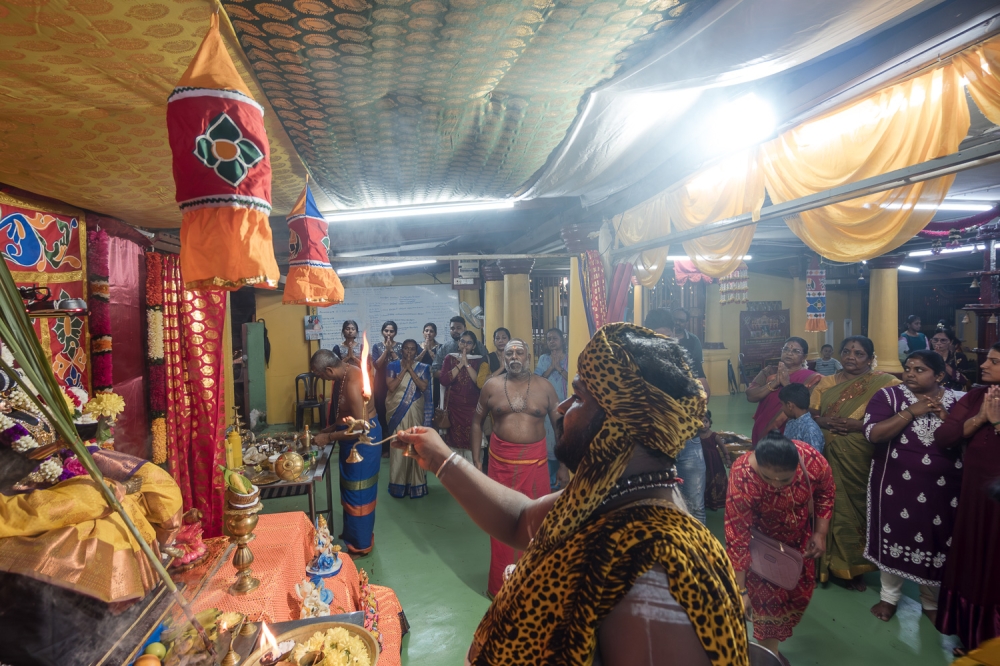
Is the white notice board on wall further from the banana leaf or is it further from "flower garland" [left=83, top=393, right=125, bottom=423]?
the banana leaf

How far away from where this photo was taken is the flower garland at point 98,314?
390 centimetres

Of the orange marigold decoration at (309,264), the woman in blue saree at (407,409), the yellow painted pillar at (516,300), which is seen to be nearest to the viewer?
the orange marigold decoration at (309,264)

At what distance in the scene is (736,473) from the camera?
129 inches

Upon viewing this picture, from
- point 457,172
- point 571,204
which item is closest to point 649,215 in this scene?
point 571,204

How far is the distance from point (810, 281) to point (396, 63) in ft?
37.8

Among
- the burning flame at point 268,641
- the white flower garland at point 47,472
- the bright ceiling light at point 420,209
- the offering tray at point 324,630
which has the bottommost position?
the offering tray at point 324,630

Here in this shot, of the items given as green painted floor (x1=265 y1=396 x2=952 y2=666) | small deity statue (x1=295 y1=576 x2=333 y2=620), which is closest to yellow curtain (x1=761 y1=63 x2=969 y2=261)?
green painted floor (x1=265 y1=396 x2=952 y2=666)

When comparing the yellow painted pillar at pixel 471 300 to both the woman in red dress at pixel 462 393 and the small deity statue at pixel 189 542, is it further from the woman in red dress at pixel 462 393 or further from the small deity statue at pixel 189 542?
the small deity statue at pixel 189 542

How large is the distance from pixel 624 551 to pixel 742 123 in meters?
2.79

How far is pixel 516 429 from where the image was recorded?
437cm

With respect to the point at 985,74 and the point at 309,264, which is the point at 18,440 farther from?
the point at 985,74

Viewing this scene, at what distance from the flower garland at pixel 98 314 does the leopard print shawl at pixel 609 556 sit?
159 inches

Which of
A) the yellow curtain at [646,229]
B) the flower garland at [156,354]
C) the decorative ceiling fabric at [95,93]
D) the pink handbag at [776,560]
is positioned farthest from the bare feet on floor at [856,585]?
the flower garland at [156,354]

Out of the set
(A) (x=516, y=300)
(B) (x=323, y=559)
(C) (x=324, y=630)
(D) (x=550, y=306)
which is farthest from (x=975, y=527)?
(D) (x=550, y=306)
